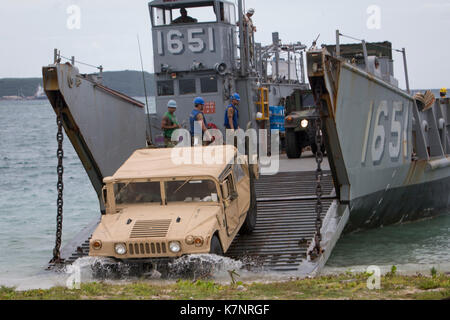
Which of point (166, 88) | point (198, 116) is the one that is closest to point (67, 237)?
point (166, 88)

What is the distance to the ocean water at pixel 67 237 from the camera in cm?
1357

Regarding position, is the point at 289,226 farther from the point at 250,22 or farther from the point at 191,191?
the point at 250,22

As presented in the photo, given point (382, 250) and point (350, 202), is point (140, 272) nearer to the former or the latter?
point (350, 202)

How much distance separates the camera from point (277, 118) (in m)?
22.8

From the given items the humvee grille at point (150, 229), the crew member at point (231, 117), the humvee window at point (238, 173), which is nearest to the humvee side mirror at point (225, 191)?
the humvee window at point (238, 173)

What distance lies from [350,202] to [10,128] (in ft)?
288

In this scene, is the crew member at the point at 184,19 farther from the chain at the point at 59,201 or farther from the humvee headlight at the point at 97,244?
the humvee headlight at the point at 97,244

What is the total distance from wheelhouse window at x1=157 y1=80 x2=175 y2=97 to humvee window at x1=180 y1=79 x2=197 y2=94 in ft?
0.78

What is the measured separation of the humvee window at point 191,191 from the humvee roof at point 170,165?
4.7 inches

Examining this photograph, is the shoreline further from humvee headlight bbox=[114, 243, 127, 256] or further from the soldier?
the soldier

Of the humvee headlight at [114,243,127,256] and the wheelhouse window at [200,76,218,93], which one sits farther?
the wheelhouse window at [200,76,218,93]

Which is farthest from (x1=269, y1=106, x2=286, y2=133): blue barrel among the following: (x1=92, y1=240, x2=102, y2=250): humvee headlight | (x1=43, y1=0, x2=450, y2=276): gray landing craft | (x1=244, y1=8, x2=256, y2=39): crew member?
(x1=92, y1=240, x2=102, y2=250): humvee headlight

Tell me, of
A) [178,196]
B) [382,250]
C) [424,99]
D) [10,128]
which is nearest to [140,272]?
[178,196]

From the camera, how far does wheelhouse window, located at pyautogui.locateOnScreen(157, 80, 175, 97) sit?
20.8 metres
